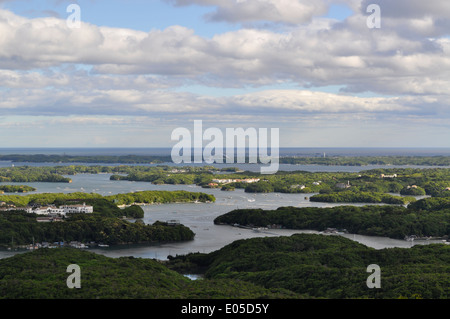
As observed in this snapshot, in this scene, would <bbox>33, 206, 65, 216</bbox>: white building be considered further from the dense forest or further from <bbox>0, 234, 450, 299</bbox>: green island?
the dense forest

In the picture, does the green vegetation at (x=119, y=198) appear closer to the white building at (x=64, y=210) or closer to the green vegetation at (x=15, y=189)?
the white building at (x=64, y=210)

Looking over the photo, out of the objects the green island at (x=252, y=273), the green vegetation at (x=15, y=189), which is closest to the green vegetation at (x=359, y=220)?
the green island at (x=252, y=273)

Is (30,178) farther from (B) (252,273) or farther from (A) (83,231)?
(B) (252,273)

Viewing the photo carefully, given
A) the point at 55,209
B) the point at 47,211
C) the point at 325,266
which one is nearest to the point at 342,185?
the point at 55,209

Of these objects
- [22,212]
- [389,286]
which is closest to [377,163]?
[22,212]
